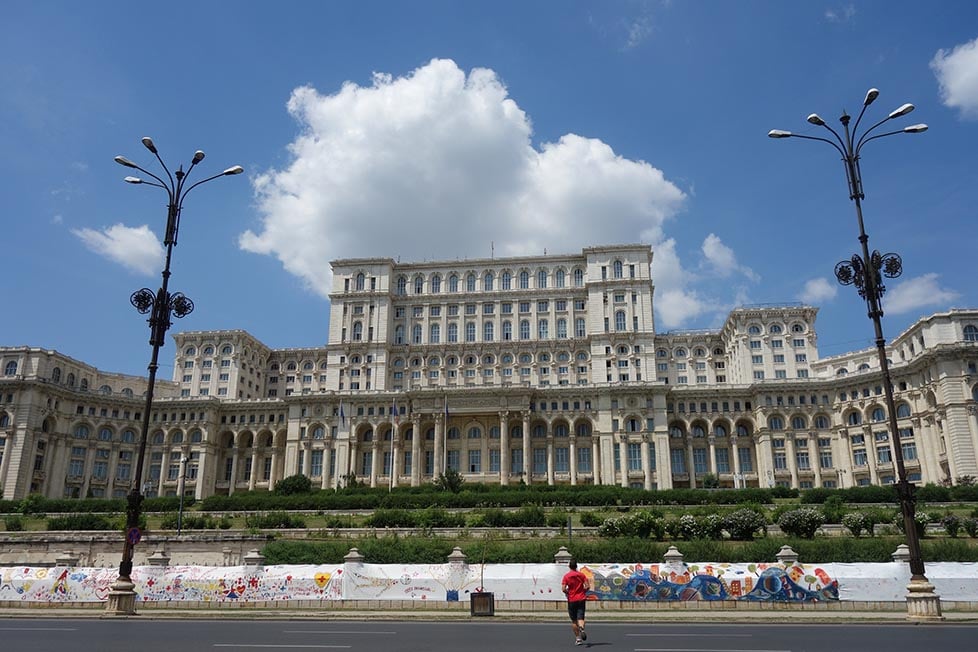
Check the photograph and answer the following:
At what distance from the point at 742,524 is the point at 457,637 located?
33137mm

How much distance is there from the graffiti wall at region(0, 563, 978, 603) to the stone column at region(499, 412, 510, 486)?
6833 cm

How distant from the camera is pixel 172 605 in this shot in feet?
104

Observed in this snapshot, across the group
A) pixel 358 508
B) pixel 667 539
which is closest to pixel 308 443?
pixel 358 508

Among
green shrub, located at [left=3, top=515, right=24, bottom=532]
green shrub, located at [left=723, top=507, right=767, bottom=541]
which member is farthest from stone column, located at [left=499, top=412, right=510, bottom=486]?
green shrub, located at [left=3, top=515, right=24, bottom=532]

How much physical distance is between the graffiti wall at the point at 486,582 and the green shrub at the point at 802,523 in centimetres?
1869

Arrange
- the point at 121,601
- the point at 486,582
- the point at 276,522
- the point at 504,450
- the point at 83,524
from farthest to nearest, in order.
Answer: the point at 504,450 < the point at 83,524 < the point at 276,522 < the point at 486,582 < the point at 121,601

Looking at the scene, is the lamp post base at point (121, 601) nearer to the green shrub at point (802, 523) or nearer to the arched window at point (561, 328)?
the green shrub at point (802, 523)

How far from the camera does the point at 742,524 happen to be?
47625 mm

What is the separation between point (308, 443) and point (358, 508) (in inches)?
1499

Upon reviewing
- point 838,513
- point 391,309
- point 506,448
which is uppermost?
point 391,309

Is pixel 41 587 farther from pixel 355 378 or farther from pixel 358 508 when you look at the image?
pixel 355 378

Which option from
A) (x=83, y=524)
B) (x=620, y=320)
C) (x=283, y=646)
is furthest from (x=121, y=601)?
(x=620, y=320)

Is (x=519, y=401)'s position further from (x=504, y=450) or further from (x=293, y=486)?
(x=293, y=486)

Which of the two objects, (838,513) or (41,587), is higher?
(838,513)
